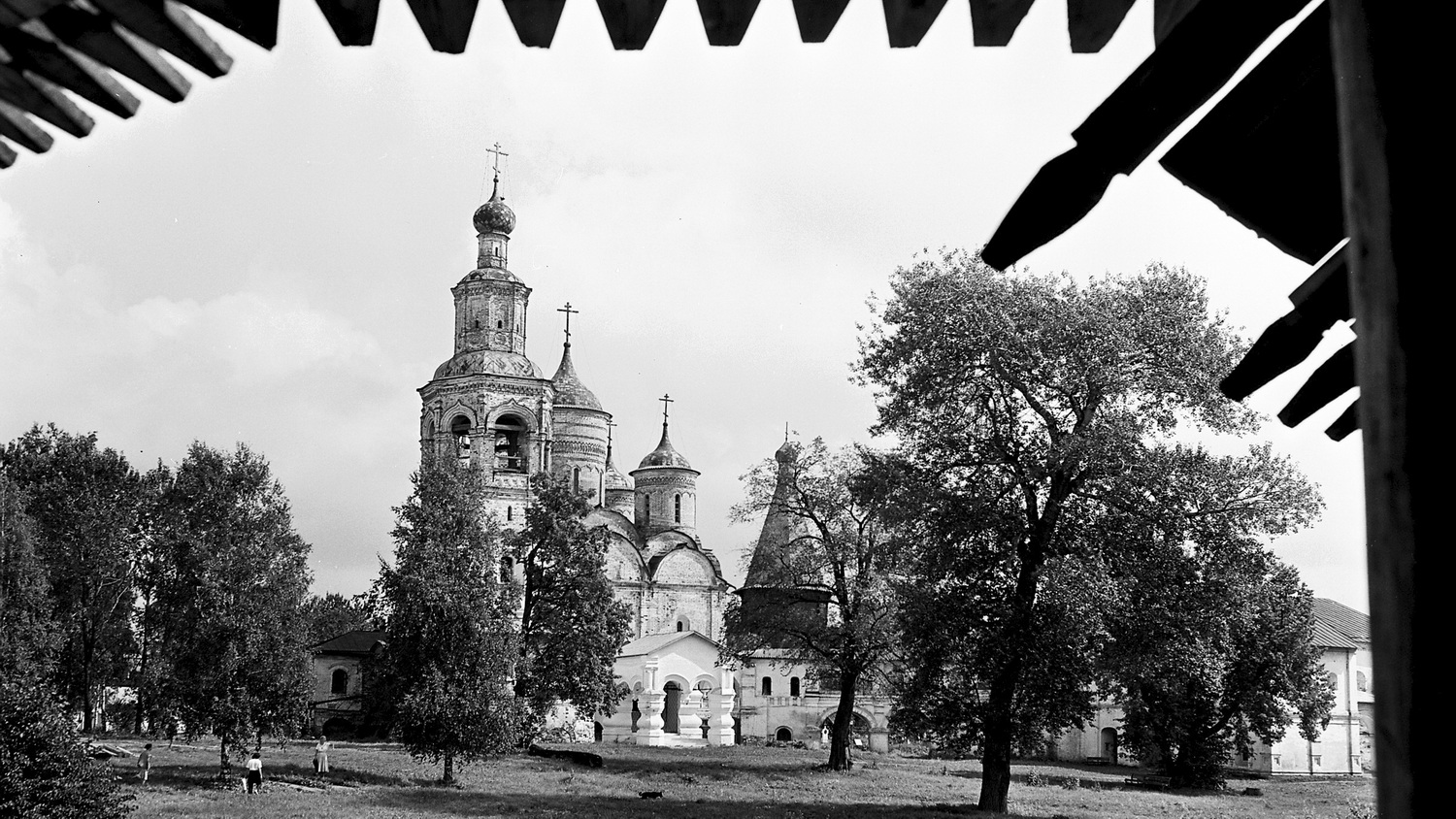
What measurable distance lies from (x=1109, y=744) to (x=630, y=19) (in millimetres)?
62080

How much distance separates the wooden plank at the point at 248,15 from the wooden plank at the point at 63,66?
406 millimetres

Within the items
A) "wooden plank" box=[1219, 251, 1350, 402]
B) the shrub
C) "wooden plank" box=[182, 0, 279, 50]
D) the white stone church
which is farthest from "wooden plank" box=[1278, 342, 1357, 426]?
the white stone church

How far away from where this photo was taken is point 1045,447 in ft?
79.2

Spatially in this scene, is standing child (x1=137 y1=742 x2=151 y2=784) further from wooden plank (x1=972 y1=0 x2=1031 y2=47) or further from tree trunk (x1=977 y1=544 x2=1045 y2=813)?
wooden plank (x1=972 y1=0 x2=1031 y2=47)

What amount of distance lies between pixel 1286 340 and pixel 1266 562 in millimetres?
21070

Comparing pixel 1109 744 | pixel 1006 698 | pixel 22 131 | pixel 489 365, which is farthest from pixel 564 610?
pixel 22 131

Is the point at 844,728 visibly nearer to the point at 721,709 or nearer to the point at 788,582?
the point at 788,582

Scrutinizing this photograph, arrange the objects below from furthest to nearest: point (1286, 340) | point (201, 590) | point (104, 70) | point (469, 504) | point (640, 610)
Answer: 1. point (640, 610)
2. point (469, 504)
3. point (201, 590)
4. point (1286, 340)
5. point (104, 70)

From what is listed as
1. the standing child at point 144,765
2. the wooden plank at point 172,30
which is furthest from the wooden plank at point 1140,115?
the standing child at point 144,765

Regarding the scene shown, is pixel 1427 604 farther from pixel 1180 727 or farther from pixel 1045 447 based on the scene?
pixel 1180 727

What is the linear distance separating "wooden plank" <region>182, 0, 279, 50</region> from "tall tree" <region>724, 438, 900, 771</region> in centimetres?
3414

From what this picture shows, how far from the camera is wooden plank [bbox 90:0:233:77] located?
3.11 meters

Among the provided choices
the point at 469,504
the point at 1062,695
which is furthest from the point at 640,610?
the point at 1062,695

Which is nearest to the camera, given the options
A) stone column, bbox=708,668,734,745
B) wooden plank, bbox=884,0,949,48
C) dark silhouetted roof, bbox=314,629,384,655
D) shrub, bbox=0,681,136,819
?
wooden plank, bbox=884,0,949,48
